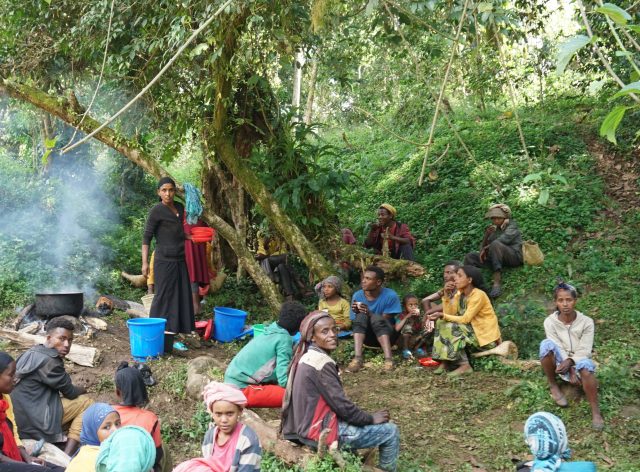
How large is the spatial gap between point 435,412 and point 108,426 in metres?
3.09

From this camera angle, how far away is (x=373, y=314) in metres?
7.16

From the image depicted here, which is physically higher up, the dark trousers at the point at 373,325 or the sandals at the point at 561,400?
the dark trousers at the point at 373,325

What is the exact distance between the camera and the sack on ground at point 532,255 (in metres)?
8.71

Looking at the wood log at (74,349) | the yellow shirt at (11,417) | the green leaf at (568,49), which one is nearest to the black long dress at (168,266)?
the wood log at (74,349)

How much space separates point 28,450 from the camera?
4.24 metres

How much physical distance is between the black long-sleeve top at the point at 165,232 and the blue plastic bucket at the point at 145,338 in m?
0.79

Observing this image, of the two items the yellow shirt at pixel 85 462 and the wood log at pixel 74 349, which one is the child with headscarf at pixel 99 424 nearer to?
the yellow shirt at pixel 85 462

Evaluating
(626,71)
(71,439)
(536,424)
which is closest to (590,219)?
(626,71)

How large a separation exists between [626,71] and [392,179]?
16.3ft

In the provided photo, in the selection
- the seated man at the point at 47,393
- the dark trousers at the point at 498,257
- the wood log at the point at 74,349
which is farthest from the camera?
the dark trousers at the point at 498,257

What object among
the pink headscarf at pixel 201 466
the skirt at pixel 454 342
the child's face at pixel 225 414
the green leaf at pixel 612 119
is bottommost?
the skirt at pixel 454 342

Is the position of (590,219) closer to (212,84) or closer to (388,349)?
(388,349)

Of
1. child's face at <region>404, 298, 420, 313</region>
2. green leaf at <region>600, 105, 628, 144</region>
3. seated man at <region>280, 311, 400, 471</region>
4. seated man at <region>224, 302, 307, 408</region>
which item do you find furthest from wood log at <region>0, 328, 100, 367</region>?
green leaf at <region>600, 105, 628, 144</region>

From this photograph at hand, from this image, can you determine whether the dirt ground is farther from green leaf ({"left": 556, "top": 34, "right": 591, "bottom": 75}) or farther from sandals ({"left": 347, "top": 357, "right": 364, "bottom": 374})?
green leaf ({"left": 556, "top": 34, "right": 591, "bottom": 75})
